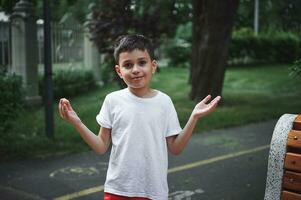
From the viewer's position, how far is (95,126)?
27.6 feet

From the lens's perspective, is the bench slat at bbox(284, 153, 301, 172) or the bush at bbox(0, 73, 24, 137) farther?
the bush at bbox(0, 73, 24, 137)

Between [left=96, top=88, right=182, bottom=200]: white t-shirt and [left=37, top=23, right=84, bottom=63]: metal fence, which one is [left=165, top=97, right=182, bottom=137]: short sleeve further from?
[left=37, top=23, right=84, bottom=63]: metal fence

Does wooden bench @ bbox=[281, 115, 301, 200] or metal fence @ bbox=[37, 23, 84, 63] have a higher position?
metal fence @ bbox=[37, 23, 84, 63]

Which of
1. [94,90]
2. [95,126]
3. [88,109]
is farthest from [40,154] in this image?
[94,90]

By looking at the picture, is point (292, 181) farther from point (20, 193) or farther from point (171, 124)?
point (20, 193)

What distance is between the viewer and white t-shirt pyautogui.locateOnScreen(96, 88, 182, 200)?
2795 millimetres

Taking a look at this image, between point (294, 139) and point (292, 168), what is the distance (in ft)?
0.59

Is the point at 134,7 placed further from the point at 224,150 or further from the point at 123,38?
the point at 123,38

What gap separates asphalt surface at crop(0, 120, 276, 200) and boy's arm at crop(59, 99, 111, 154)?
2.10 meters

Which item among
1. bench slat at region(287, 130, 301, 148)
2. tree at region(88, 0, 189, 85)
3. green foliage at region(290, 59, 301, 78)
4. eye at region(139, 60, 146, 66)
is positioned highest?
tree at region(88, 0, 189, 85)

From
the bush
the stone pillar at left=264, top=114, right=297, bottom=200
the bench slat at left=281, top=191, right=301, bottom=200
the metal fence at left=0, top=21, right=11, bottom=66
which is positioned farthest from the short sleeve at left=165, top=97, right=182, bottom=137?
the metal fence at left=0, top=21, right=11, bottom=66

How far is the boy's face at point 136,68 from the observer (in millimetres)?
2799

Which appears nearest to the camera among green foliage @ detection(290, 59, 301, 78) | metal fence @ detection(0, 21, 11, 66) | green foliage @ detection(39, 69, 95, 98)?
green foliage @ detection(290, 59, 301, 78)

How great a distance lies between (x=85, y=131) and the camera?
285 centimetres
